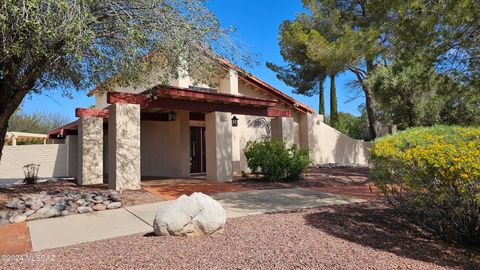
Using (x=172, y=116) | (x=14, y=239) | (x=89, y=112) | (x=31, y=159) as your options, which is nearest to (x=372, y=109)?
(x=172, y=116)

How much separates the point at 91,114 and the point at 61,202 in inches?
209

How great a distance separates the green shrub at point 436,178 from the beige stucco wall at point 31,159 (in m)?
17.2

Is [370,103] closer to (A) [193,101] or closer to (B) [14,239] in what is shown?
(A) [193,101]

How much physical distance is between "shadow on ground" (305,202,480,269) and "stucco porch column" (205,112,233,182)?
5.31 meters

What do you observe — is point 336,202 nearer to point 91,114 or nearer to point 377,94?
point 91,114

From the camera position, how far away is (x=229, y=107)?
12406mm

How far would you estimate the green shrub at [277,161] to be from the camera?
11.3 m

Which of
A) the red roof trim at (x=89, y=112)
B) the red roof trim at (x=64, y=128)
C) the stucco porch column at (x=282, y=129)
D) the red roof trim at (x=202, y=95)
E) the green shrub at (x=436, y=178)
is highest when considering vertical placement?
the red roof trim at (x=202, y=95)

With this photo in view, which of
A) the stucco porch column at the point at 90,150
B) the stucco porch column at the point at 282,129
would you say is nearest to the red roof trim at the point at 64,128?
the stucco porch column at the point at 90,150

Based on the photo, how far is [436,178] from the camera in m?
4.42

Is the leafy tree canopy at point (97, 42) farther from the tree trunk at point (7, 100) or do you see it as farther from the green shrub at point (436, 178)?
the green shrub at point (436, 178)

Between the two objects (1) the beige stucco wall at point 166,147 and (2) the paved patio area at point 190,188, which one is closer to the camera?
(2) the paved patio area at point 190,188

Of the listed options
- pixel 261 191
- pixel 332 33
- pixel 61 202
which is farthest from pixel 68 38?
pixel 332 33

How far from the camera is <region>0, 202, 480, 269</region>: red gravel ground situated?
156 inches
